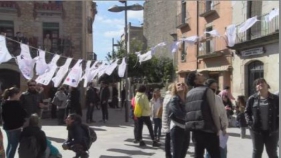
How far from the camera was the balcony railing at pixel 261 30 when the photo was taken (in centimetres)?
1589

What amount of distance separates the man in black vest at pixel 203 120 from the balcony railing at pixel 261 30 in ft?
38.6

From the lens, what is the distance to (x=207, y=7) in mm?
23062

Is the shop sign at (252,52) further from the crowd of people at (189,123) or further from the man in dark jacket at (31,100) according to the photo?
the man in dark jacket at (31,100)

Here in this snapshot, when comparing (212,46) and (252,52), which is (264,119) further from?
(212,46)

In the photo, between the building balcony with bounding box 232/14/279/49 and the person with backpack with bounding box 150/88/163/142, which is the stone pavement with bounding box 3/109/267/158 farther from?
the building balcony with bounding box 232/14/279/49

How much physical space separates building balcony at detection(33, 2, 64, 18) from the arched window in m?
Answer: 12.4

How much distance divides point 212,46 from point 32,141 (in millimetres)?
17189

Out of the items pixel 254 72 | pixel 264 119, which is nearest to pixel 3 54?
pixel 264 119

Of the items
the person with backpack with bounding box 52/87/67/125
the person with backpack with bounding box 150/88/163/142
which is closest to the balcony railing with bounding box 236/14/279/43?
the person with backpack with bounding box 150/88/163/142

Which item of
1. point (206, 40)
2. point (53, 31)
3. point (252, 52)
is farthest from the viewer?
point (53, 31)

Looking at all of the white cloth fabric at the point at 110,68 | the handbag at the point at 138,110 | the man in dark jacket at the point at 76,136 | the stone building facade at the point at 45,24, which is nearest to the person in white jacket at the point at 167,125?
the man in dark jacket at the point at 76,136

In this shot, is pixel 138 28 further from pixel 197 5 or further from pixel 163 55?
pixel 197 5

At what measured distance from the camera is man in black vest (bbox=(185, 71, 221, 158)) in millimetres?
4914

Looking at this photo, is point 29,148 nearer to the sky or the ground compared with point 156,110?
nearer to the ground
